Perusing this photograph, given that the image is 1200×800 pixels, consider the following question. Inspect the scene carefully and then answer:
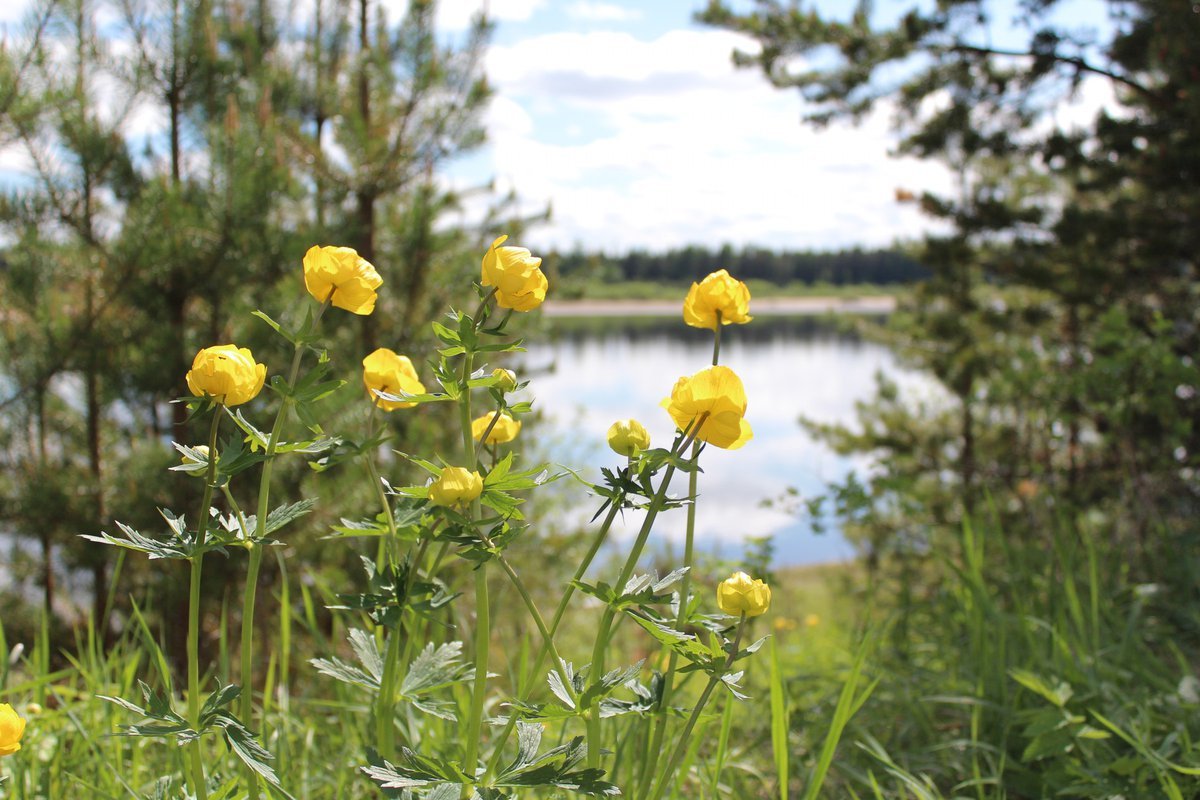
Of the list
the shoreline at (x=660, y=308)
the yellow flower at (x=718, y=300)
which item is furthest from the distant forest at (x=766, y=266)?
the yellow flower at (x=718, y=300)

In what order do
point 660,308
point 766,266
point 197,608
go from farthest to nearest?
point 660,308
point 766,266
point 197,608

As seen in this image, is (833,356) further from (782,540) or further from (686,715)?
(686,715)

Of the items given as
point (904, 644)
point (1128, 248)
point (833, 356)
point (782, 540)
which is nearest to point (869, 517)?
point (904, 644)

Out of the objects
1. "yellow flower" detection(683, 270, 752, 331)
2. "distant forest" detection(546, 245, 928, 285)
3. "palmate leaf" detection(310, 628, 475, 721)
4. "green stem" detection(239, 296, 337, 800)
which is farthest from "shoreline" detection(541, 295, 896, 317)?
"green stem" detection(239, 296, 337, 800)

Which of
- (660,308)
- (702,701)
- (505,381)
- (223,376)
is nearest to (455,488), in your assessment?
(505,381)

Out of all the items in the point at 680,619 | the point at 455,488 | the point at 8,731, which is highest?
the point at 455,488

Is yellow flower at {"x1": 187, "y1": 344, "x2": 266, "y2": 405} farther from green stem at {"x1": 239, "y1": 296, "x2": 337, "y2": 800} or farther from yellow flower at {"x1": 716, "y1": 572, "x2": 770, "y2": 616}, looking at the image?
yellow flower at {"x1": 716, "y1": 572, "x2": 770, "y2": 616}

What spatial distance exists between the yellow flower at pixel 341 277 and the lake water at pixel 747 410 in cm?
31

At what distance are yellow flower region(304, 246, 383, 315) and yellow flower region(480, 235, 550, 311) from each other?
0.11m

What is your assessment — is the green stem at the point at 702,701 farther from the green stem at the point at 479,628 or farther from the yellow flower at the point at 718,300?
the yellow flower at the point at 718,300

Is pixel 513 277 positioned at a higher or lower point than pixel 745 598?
higher

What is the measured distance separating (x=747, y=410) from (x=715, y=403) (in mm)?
179

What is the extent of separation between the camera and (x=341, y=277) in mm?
880

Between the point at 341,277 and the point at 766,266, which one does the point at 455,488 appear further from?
the point at 766,266
